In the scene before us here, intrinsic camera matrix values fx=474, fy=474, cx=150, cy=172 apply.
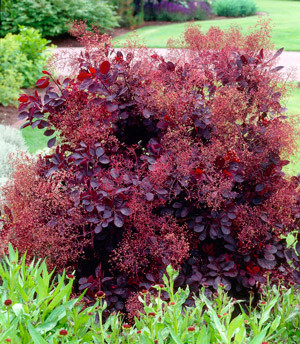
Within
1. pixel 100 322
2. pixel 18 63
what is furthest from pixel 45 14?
pixel 100 322

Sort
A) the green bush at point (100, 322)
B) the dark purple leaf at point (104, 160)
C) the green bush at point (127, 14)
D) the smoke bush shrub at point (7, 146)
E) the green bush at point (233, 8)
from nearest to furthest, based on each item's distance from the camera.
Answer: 1. the green bush at point (100, 322)
2. the dark purple leaf at point (104, 160)
3. the smoke bush shrub at point (7, 146)
4. the green bush at point (127, 14)
5. the green bush at point (233, 8)

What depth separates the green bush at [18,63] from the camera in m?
7.21

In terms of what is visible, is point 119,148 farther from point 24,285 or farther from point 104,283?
point 24,285

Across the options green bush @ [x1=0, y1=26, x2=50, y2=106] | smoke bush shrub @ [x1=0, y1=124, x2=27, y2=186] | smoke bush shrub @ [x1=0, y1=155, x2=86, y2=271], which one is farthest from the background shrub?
smoke bush shrub @ [x1=0, y1=155, x2=86, y2=271]

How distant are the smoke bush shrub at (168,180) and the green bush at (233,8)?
16974 millimetres

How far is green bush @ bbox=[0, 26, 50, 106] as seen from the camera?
7.21m

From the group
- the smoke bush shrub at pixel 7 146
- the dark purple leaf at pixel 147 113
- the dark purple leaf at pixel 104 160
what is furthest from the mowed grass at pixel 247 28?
the dark purple leaf at pixel 104 160

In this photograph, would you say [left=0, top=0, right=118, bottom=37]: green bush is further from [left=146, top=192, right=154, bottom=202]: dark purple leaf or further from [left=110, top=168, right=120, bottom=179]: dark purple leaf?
[left=146, top=192, right=154, bottom=202]: dark purple leaf

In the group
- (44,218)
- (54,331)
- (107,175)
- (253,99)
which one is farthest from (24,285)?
(253,99)

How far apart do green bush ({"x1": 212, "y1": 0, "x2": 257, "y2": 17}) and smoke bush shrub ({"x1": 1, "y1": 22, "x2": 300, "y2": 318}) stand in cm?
1697

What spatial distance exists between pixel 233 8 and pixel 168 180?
17694mm

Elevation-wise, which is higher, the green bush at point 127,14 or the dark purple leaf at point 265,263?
the dark purple leaf at point 265,263

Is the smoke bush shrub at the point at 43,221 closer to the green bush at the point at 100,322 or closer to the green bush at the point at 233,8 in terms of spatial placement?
the green bush at the point at 100,322

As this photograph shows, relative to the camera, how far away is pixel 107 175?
2545 millimetres
